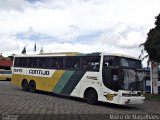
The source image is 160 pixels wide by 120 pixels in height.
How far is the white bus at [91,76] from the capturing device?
20.5 meters

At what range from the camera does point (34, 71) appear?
27.9 metres

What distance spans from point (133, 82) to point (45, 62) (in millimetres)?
8397

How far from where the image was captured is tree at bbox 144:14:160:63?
2894 cm

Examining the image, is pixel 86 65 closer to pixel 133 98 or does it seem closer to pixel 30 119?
pixel 133 98

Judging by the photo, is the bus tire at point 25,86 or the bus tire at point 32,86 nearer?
the bus tire at point 32,86

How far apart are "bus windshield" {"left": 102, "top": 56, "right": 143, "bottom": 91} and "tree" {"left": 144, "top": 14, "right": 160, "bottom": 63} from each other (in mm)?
7862

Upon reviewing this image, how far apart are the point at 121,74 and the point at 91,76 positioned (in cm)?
237

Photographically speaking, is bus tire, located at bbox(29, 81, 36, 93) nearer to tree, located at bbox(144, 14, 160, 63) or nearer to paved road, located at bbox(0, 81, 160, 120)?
paved road, located at bbox(0, 81, 160, 120)

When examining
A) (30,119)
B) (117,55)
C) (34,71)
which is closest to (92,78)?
(117,55)

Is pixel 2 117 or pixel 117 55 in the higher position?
pixel 117 55

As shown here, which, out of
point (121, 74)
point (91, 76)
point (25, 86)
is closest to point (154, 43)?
point (91, 76)

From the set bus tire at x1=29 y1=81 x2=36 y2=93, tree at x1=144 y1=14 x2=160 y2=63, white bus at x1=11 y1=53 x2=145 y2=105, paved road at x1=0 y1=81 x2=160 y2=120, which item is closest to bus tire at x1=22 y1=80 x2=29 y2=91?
bus tire at x1=29 y1=81 x2=36 y2=93

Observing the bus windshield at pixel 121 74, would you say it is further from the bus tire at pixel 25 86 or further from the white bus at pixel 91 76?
the bus tire at pixel 25 86

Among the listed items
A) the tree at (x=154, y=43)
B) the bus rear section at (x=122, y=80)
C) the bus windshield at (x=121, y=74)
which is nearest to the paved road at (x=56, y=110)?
the bus rear section at (x=122, y=80)
